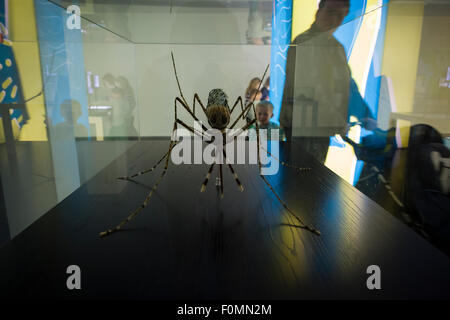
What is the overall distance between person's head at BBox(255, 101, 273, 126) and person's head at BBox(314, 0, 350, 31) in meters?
0.65

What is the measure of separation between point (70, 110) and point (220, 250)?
102cm

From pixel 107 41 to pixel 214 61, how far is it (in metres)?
0.80

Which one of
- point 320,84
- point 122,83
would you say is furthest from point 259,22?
point 122,83

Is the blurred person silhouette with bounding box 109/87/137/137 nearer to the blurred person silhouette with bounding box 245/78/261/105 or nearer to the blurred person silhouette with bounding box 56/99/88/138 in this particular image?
the blurred person silhouette with bounding box 56/99/88/138

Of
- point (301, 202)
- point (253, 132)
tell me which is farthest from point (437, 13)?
point (253, 132)

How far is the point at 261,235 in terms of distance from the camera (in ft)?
2.77

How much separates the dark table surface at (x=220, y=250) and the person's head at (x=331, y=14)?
993 mm

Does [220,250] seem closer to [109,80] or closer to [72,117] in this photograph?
[72,117]

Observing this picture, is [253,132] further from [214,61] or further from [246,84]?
[214,61]

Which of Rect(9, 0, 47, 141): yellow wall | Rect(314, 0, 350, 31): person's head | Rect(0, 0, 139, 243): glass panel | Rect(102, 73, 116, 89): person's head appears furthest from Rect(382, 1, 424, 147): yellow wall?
Rect(102, 73, 116, 89): person's head

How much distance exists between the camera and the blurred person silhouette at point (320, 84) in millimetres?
1502

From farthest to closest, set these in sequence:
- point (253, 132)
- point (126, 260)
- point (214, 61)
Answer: point (253, 132)
point (214, 61)
point (126, 260)

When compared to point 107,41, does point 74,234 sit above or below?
below

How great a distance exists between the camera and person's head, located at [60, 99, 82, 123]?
1.25 m
